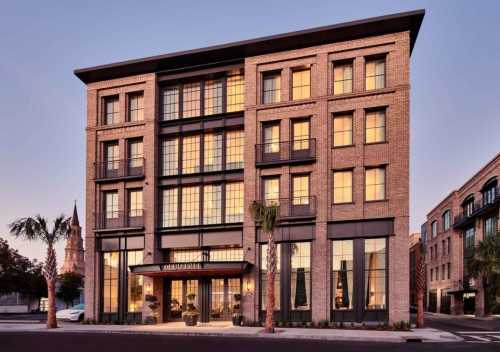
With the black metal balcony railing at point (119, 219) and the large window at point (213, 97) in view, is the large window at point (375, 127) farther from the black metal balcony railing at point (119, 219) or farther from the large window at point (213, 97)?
the black metal balcony railing at point (119, 219)

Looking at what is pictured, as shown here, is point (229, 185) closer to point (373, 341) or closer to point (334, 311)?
point (334, 311)

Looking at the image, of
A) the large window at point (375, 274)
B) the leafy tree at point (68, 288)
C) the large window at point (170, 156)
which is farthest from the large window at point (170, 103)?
the leafy tree at point (68, 288)

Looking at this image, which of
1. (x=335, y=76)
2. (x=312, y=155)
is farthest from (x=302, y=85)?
(x=312, y=155)

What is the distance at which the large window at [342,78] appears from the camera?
33.8 m

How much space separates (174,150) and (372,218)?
14.8 m

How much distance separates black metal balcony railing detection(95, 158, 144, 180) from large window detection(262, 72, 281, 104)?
397 inches

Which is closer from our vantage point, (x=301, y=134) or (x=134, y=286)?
(x=301, y=134)

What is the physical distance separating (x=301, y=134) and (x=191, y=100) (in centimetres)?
873

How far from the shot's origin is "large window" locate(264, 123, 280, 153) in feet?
115

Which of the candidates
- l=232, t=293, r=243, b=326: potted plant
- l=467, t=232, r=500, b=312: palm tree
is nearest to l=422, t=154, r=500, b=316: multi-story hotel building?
l=467, t=232, r=500, b=312: palm tree

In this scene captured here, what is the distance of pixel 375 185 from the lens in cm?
A: 3253

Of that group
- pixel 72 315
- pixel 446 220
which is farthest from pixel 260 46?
pixel 446 220

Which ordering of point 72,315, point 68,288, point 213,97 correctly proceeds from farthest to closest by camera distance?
point 68,288 → point 72,315 → point 213,97

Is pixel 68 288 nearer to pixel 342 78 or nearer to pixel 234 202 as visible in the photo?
pixel 234 202
